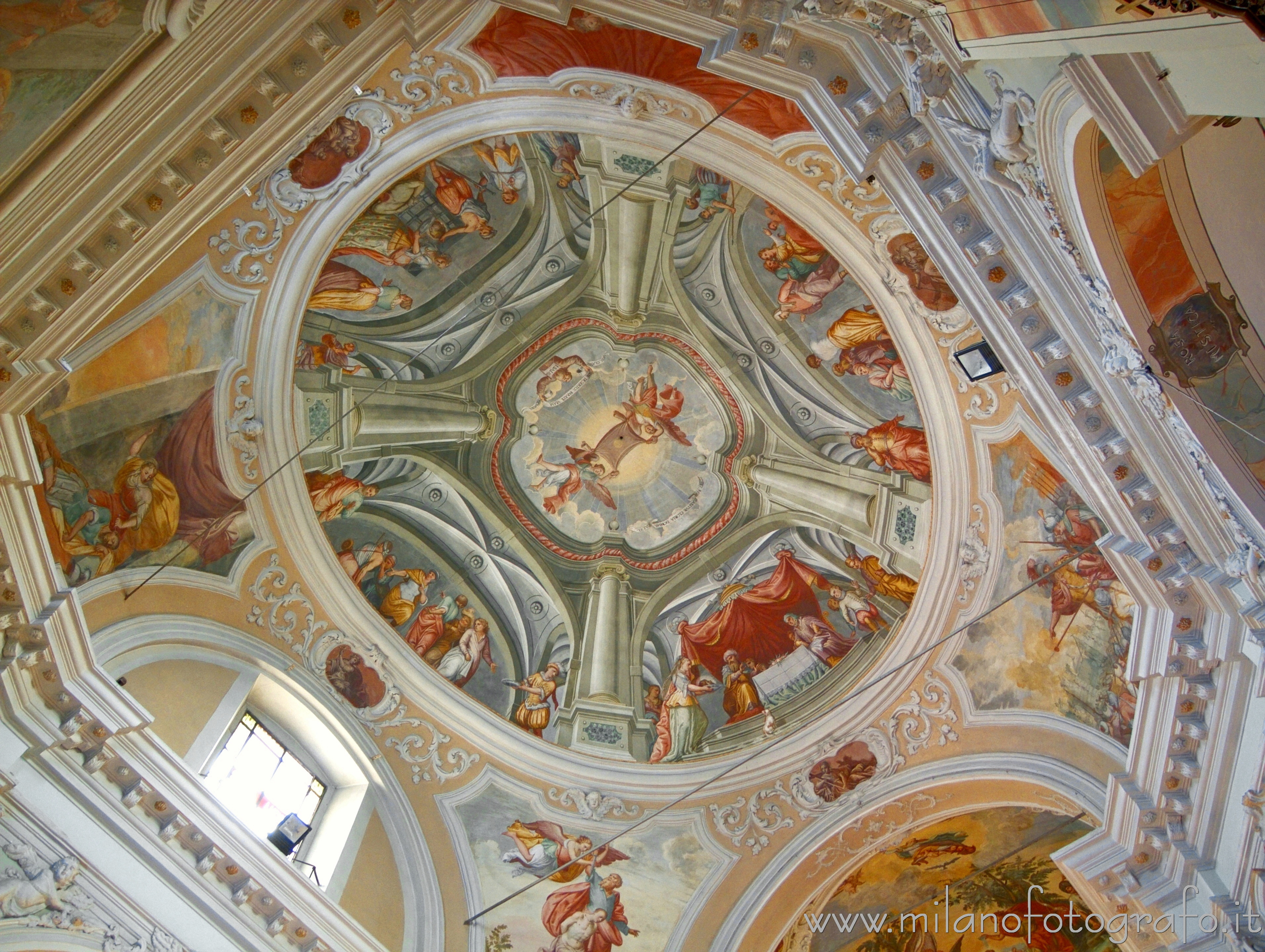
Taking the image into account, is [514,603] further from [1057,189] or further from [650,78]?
[1057,189]

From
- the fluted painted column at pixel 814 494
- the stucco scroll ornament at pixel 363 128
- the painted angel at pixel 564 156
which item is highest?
the painted angel at pixel 564 156

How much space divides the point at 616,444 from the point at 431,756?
5052 millimetres

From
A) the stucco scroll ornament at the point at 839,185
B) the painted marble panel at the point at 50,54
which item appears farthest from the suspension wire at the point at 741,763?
the painted marble panel at the point at 50,54

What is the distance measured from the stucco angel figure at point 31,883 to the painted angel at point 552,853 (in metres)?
5.58

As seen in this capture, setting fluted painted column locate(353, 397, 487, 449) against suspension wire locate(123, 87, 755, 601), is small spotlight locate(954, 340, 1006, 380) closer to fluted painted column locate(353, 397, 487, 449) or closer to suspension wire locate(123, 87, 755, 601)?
suspension wire locate(123, 87, 755, 601)

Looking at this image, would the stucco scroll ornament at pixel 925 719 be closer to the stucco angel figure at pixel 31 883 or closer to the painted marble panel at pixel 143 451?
the painted marble panel at pixel 143 451

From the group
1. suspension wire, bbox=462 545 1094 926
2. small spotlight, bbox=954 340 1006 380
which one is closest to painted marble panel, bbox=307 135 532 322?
small spotlight, bbox=954 340 1006 380

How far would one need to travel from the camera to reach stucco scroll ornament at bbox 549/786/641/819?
1352 centimetres

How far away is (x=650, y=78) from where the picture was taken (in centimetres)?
973

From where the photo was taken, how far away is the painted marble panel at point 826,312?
11.7 m

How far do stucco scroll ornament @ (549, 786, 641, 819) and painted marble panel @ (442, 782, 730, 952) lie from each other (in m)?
0.08

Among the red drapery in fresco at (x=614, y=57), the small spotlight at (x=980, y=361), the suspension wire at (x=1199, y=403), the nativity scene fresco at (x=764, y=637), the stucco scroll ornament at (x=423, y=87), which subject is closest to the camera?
the suspension wire at (x=1199, y=403)

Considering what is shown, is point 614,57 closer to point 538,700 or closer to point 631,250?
point 631,250

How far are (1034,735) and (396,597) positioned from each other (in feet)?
26.3
